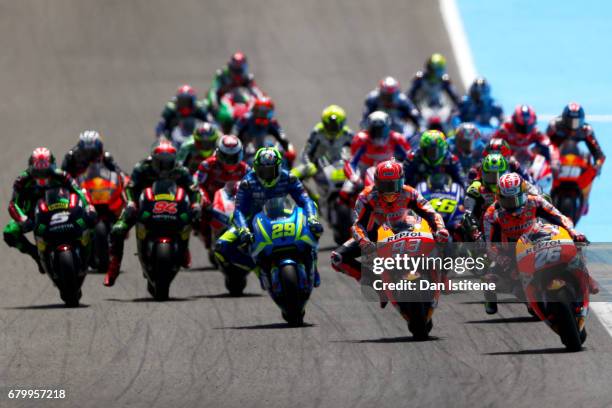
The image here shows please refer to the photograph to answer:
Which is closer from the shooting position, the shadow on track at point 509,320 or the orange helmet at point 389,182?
the orange helmet at point 389,182

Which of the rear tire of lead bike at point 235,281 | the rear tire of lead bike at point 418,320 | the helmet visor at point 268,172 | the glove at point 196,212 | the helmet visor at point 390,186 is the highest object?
the glove at point 196,212

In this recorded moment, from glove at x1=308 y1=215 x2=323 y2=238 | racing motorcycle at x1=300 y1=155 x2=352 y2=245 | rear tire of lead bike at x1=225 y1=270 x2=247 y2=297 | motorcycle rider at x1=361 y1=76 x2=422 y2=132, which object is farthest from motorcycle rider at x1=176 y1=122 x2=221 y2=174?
glove at x1=308 y1=215 x2=323 y2=238

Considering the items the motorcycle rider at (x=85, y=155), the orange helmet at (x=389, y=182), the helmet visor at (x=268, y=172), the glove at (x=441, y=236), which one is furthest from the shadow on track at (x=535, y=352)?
the motorcycle rider at (x=85, y=155)

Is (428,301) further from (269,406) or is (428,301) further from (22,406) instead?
(22,406)

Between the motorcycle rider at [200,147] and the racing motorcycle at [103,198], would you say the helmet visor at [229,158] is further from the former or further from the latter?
the motorcycle rider at [200,147]

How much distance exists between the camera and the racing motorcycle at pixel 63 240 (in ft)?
63.9

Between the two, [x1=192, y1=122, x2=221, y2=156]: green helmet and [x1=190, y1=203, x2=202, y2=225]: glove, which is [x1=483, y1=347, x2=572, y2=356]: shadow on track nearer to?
[x1=190, y1=203, x2=202, y2=225]: glove

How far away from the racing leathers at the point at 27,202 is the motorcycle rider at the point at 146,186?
54cm

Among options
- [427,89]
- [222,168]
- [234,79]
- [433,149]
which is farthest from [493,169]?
[427,89]

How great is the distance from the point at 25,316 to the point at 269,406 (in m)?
5.95

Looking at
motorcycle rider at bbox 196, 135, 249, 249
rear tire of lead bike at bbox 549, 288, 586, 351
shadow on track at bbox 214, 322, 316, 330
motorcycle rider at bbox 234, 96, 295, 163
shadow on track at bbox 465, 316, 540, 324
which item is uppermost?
motorcycle rider at bbox 234, 96, 295, 163

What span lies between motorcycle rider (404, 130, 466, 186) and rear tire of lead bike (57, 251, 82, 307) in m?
4.25

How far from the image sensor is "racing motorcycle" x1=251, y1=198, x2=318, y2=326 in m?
17.7

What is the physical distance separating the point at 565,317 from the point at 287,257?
3.40 metres
